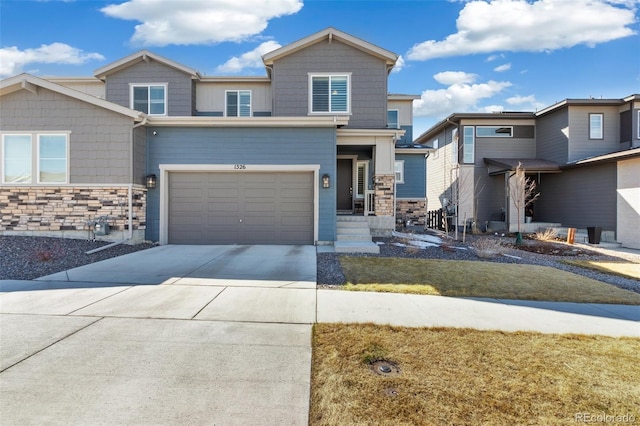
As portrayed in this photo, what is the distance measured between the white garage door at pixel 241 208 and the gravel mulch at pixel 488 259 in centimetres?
231

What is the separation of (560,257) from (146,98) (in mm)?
17421

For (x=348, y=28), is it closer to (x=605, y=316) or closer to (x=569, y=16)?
(x=569, y=16)

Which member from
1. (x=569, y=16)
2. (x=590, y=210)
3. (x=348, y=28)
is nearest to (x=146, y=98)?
(x=348, y=28)

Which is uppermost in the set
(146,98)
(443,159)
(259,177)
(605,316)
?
(146,98)

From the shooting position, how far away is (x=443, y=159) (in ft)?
70.5

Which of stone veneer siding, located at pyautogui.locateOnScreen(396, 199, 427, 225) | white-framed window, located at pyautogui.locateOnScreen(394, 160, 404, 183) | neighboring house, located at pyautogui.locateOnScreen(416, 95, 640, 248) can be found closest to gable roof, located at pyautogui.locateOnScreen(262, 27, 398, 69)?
white-framed window, located at pyautogui.locateOnScreen(394, 160, 404, 183)

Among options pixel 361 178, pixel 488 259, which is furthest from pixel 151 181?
pixel 488 259

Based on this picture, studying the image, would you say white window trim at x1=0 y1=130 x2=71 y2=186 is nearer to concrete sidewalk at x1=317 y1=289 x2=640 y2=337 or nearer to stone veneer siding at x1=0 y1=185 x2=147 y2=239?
stone veneer siding at x1=0 y1=185 x2=147 y2=239

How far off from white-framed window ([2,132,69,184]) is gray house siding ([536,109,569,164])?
70.1 ft

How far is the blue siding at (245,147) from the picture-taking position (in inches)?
423

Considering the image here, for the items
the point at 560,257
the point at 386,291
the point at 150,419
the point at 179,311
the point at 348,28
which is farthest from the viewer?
the point at 348,28

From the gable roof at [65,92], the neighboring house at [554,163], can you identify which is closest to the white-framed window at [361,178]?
the neighboring house at [554,163]

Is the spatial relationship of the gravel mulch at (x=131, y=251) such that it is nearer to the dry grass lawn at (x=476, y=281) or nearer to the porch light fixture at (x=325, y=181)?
the dry grass lawn at (x=476, y=281)

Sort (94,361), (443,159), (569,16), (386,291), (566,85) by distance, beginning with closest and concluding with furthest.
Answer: (94,361) → (386,291) → (569,16) → (566,85) → (443,159)
